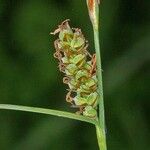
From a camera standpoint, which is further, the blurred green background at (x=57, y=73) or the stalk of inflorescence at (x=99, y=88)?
the blurred green background at (x=57, y=73)

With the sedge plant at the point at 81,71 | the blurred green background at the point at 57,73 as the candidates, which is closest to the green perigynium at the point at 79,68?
the sedge plant at the point at 81,71

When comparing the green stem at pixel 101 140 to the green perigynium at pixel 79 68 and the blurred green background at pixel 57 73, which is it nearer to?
the green perigynium at pixel 79 68

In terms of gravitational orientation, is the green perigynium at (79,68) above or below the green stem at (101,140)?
above

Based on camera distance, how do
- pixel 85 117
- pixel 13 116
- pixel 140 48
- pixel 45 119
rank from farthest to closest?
pixel 13 116
pixel 45 119
pixel 140 48
pixel 85 117

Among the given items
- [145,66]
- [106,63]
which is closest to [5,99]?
[106,63]

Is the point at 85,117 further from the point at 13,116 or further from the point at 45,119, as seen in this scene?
the point at 13,116

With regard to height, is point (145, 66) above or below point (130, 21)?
below
